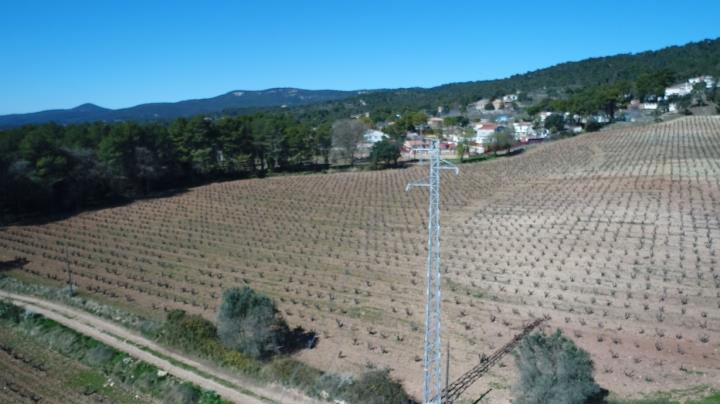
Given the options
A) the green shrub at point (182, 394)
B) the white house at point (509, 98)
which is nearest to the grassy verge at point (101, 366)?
the green shrub at point (182, 394)

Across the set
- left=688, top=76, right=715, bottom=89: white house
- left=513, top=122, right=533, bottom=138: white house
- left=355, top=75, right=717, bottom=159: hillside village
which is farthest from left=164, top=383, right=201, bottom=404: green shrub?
left=688, top=76, right=715, bottom=89: white house

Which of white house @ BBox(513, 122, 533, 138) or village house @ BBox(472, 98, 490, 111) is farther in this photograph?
village house @ BBox(472, 98, 490, 111)

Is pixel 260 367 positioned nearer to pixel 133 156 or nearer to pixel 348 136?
pixel 133 156

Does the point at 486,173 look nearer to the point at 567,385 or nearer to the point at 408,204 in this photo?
the point at 408,204

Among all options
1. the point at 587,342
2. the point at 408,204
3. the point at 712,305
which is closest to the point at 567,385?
the point at 587,342

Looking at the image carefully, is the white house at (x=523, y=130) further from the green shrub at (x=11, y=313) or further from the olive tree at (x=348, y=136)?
the green shrub at (x=11, y=313)

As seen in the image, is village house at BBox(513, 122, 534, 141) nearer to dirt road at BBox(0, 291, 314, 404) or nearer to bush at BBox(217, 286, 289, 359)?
bush at BBox(217, 286, 289, 359)

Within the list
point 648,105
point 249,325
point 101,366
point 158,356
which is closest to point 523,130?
point 648,105
